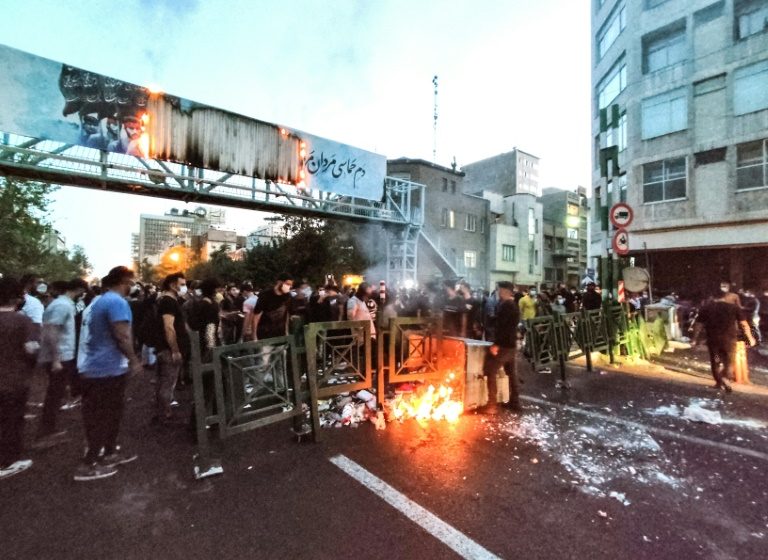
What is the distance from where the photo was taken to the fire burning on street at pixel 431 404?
5578 mm

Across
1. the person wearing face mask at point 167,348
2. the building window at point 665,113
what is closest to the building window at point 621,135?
the building window at point 665,113

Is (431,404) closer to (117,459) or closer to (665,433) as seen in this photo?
(665,433)

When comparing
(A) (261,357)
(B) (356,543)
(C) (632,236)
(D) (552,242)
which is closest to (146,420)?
(A) (261,357)

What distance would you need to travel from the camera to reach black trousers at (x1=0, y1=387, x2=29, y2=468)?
3812 mm

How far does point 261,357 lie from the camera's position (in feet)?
14.6

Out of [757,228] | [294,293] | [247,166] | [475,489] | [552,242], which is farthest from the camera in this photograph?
[552,242]

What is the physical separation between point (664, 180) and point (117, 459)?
23.5 metres

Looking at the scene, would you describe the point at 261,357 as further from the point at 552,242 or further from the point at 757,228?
the point at 552,242

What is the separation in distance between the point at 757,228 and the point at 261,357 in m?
21.3

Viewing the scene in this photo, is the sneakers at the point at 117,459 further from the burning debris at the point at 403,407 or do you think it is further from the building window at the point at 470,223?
the building window at the point at 470,223

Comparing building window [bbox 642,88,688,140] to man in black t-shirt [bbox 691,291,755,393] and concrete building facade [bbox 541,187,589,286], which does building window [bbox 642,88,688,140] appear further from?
concrete building facade [bbox 541,187,589,286]

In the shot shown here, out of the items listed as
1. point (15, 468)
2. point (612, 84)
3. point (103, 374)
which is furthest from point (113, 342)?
point (612, 84)

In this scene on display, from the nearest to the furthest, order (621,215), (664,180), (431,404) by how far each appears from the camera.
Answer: (431,404), (621,215), (664,180)

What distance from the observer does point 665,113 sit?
1936cm
